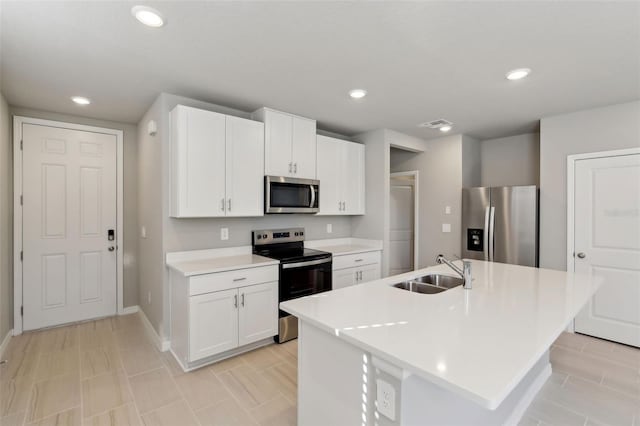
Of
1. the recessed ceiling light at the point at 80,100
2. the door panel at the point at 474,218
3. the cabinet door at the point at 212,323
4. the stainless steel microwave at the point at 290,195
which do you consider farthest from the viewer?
the door panel at the point at 474,218

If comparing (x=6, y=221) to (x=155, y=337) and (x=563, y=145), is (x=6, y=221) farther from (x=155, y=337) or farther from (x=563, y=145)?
(x=563, y=145)

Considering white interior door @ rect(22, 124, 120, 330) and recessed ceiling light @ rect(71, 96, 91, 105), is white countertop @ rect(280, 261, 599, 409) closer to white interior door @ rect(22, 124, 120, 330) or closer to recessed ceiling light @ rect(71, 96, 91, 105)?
recessed ceiling light @ rect(71, 96, 91, 105)

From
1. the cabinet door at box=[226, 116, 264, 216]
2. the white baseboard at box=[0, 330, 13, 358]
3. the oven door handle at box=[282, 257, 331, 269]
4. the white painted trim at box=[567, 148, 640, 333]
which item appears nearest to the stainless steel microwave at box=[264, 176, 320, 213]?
the cabinet door at box=[226, 116, 264, 216]

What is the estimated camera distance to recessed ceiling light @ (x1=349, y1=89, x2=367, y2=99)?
9.13 feet

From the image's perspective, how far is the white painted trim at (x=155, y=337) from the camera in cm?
287

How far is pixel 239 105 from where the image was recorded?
3.13 metres

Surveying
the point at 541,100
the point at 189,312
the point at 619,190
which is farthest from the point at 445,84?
the point at 189,312

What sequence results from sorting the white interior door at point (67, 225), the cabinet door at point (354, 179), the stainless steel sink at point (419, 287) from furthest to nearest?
the cabinet door at point (354, 179) < the white interior door at point (67, 225) < the stainless steel sink at point (419, 287)

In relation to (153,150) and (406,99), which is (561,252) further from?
(153,150)

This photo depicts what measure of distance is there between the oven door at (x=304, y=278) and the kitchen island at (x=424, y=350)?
1154mm

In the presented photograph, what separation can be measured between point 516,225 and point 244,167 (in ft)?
10.7

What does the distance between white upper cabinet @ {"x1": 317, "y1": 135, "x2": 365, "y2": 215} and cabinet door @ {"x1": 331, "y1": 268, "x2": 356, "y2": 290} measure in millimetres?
762

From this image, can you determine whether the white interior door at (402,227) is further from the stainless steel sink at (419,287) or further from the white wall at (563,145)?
the stainless steel sink at (419,287)

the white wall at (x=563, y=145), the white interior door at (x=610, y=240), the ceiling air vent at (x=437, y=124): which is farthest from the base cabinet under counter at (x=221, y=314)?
the white interior door at (x=610, y=240)
